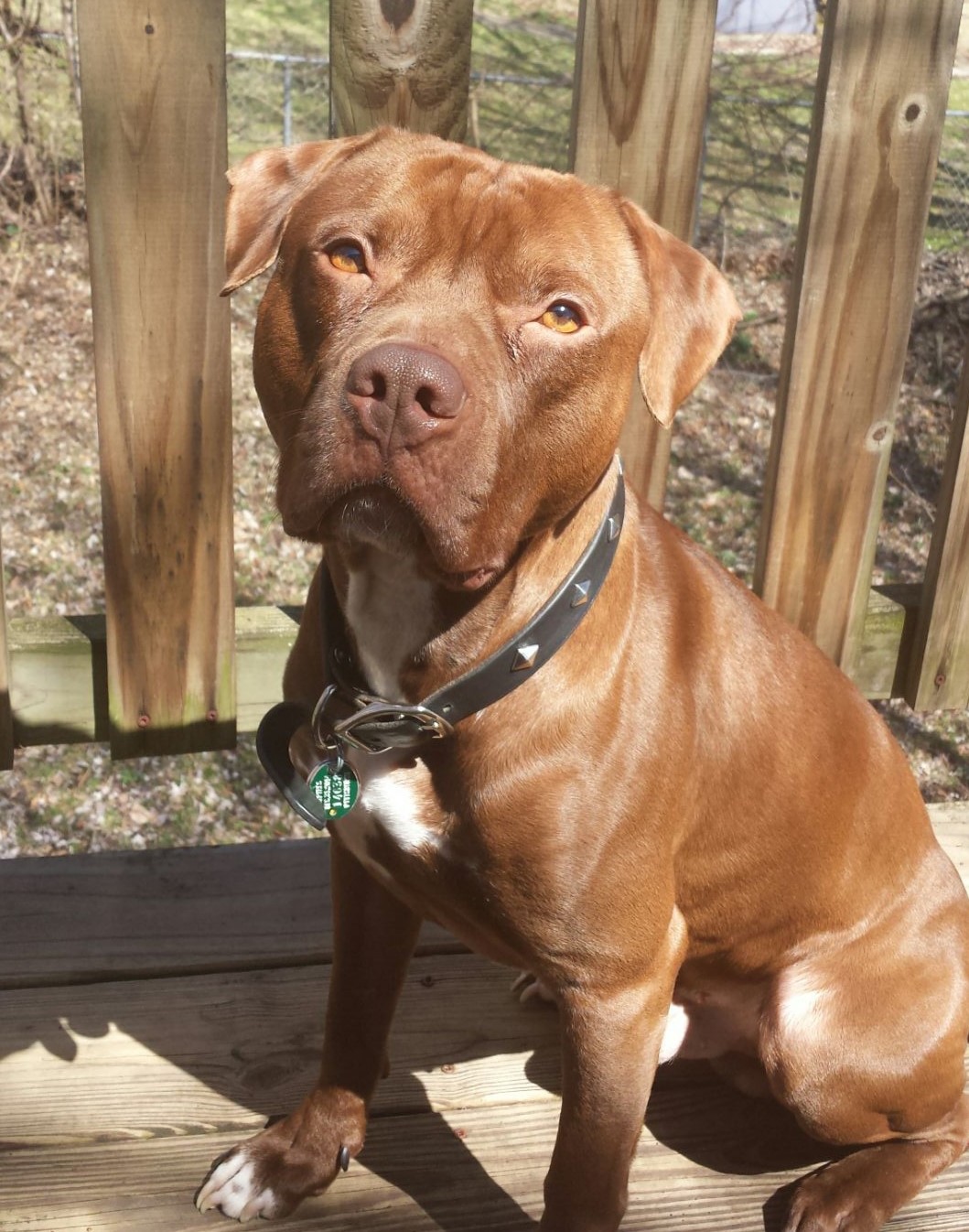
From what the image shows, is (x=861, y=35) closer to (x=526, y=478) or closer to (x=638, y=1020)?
(x=526, y=478)

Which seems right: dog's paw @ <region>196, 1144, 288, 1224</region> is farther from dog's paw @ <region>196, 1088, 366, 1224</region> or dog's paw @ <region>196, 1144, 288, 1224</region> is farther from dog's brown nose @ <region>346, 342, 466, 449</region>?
dog's brown nose @ <region>346, 342, 466, 449</region>

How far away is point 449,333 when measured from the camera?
5.49 feet

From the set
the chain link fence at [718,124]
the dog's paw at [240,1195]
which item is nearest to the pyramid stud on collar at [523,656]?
the dog's paw at [240,1195]

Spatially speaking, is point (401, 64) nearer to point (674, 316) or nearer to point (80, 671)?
point (674, 316)

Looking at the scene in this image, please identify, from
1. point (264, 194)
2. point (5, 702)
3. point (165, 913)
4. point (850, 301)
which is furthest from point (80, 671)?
point (850, 301)

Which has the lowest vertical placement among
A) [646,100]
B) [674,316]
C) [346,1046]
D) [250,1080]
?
Answer: [250,1080]

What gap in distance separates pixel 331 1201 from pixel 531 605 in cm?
112

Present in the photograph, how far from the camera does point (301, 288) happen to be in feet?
6.02

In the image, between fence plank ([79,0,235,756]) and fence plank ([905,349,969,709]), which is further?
fence plank ([905,349,969,709])

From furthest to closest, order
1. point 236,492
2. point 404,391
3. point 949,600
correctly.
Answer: point 236,492
point 949,600
point 404,391

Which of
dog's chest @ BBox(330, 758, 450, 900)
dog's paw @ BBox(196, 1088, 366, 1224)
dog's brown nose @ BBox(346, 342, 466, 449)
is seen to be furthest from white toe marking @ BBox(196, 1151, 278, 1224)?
dog's brown nose @ BBox(346, 342, 466, 449)

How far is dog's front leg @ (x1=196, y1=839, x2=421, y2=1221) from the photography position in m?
2.24

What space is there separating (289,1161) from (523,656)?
102 cm

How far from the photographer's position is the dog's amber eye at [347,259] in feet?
5.90
